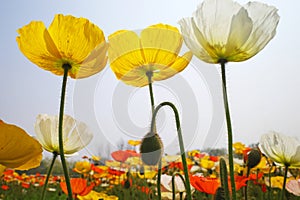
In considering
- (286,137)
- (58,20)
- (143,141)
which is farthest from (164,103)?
(286,137)

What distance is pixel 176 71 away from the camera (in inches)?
23.8

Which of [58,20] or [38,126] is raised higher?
[58,20]

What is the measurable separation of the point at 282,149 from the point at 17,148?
2.19 feet

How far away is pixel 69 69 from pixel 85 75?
1.1 inches

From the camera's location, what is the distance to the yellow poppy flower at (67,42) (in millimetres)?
535

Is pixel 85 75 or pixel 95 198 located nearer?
pixel 85 75

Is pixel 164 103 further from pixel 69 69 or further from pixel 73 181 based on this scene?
pixel 73 181

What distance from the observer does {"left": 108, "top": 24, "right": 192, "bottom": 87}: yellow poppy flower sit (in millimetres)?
577

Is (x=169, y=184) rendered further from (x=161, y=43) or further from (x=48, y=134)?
(x=161, y=43)

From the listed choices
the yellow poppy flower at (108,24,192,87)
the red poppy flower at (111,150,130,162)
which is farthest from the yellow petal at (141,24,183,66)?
the red poppy flower at (111,150,130,162)

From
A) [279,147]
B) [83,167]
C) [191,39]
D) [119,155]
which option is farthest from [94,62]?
[83,167]

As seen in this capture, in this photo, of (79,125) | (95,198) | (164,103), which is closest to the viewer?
(164,103)

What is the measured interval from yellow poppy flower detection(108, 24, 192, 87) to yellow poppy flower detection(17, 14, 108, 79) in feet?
0.12

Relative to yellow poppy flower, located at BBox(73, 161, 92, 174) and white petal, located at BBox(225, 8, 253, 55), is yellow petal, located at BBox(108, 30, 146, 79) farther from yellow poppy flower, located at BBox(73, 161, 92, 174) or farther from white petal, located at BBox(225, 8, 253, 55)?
yellow poppy flower, located at BBox(73, 161, 92, 174)
